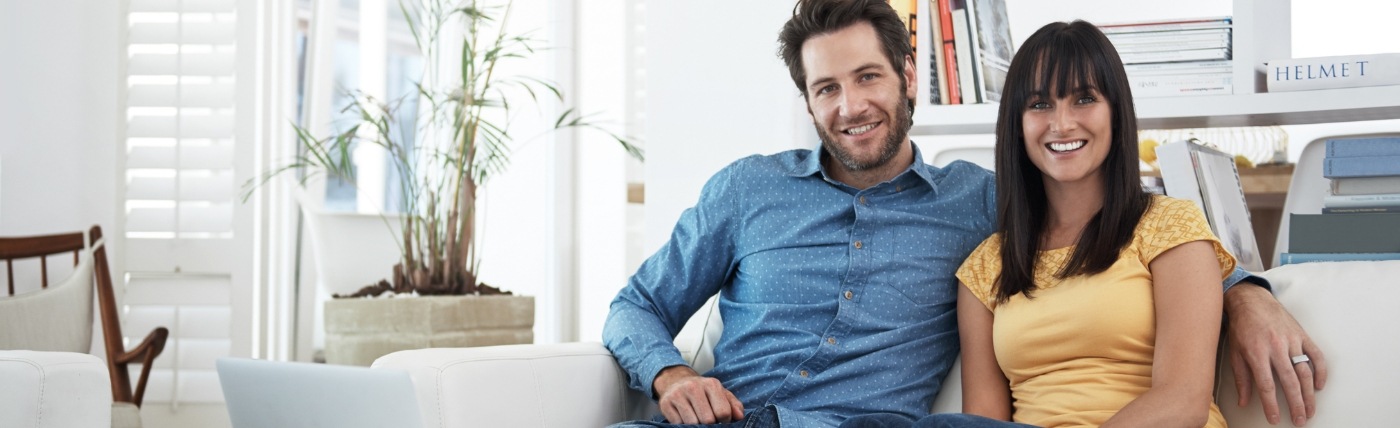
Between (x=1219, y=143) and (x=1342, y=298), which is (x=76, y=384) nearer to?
(x=1342, y=298)

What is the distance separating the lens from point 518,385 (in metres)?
1.51

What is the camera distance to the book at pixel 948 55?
209cm

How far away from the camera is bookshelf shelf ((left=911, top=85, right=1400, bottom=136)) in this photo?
1833 mm

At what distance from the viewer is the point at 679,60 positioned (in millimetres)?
2531

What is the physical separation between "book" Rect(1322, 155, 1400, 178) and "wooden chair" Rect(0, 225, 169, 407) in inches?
101

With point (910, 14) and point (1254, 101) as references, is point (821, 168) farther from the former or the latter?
point (1254, 101)

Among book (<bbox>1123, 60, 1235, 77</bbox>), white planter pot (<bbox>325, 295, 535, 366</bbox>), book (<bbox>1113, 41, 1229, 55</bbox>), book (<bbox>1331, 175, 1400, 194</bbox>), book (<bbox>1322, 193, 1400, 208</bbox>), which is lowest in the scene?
white planter pot (<bbox>325, 295, 535, 366</bbox>)

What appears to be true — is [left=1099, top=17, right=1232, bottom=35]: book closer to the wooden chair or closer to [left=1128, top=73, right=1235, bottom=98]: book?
[left=1128, top=73, right=1235, bottom=98]: book

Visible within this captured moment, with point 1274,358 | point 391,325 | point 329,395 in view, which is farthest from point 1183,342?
point 391,325

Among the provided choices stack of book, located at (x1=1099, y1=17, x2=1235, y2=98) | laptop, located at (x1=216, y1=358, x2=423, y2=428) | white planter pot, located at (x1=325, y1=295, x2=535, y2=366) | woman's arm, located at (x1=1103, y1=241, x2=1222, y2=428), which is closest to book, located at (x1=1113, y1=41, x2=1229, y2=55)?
stack of book, located at (x1=1099, y1=17, x2=1235, y2=98)

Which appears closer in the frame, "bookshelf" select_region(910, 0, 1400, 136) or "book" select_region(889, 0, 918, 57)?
"bookshelf" select_region(910, 0, 1400, 136)

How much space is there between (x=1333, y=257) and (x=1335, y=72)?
1.21 feet

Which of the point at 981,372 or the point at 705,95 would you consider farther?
the point at 705,95

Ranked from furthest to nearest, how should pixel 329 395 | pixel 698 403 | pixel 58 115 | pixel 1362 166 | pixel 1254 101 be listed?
pixel 58 115 < pixel 1254 101 < pixel 1362 166 < pixel 698 403 < pixel 329 395
